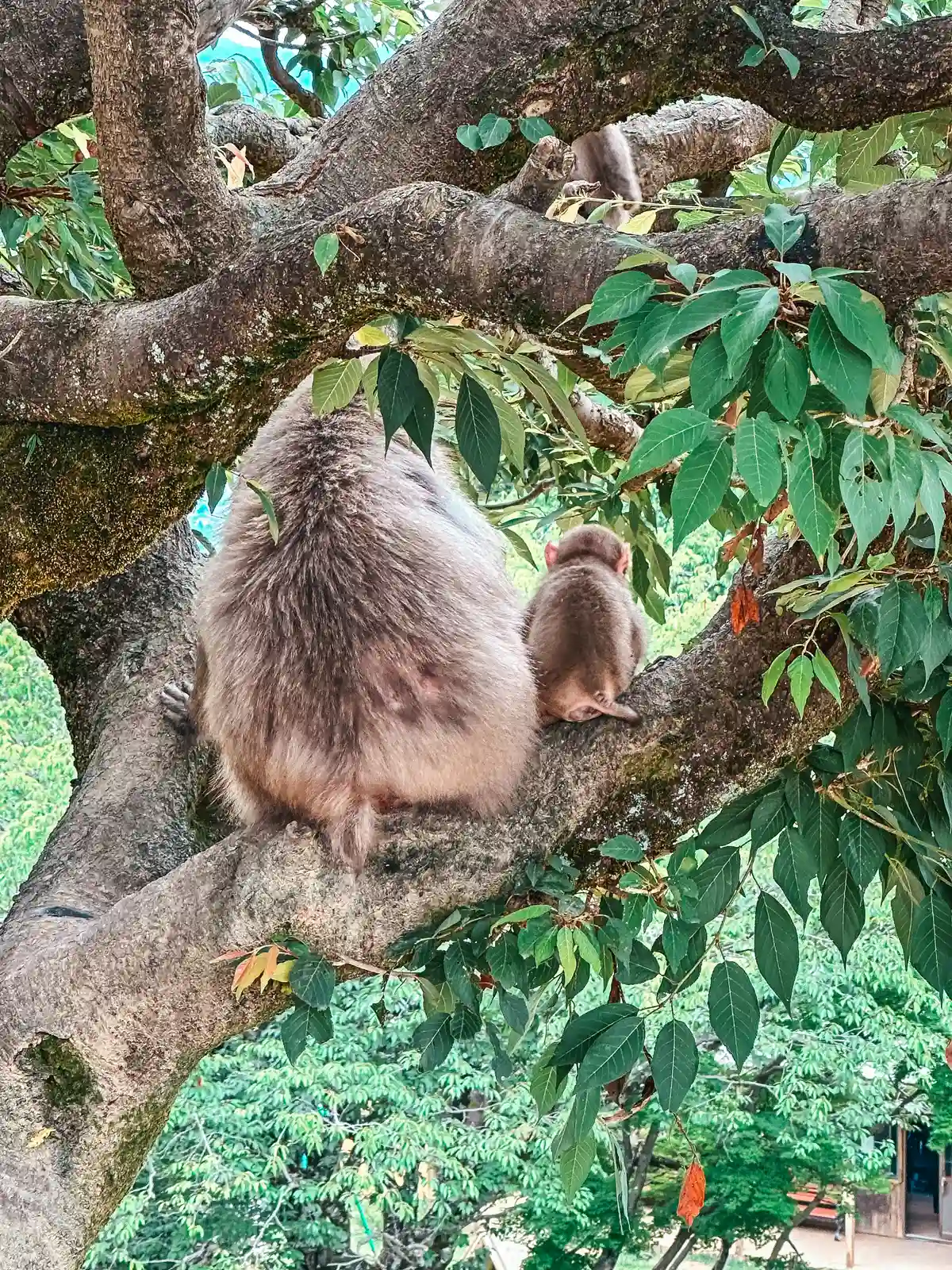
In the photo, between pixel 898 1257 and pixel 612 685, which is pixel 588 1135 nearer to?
pixel 612 685

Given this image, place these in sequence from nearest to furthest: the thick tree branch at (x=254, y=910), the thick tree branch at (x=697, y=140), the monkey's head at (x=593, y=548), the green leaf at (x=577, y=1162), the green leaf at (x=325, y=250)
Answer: the green leaf at (x=325, y=250) < the green leaf at (x=577, y=1162) < the thick tree branch at (x=254, y=910) < the monkey's head at (x=593, y=548) < the thick tree branch at (x=697, y=140)

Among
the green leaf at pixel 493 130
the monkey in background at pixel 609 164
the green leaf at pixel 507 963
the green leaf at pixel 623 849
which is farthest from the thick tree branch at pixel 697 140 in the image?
the green leaf at pixel 507 963

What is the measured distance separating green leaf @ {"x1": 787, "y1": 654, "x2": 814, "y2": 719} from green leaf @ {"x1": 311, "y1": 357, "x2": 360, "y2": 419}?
749 mm

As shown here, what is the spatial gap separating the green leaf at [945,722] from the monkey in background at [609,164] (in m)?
1.76

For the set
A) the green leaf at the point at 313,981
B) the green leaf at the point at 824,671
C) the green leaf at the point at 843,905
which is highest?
the green leaf at the point at 824,671

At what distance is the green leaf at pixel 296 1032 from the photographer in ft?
6.87

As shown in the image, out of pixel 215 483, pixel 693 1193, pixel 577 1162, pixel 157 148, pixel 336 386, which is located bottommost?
pixel 693 1193

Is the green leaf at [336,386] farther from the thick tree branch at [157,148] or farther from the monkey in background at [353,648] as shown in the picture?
the monkey in background at [353,648]

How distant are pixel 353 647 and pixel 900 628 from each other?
0.98 m

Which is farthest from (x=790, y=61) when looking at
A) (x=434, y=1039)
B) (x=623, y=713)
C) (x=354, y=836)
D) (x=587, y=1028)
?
(x=434, y=1039)

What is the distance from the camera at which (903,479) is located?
4.49 feet

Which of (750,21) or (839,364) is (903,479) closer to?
(839,364)

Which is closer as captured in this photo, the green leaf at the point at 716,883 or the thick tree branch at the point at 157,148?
the thick tree branch at the point at 157,148

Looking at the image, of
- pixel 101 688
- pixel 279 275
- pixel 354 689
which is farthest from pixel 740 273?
pixel 101 688
